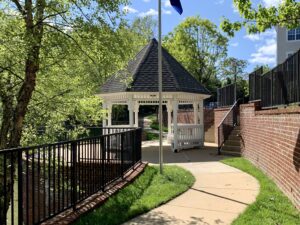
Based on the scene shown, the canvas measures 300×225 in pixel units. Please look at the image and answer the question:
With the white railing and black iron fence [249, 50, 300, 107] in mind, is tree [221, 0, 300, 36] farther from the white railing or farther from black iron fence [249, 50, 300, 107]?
the white railing

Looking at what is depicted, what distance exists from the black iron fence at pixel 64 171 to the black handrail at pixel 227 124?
7563mm

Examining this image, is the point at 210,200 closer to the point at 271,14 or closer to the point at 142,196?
the point at 142,196

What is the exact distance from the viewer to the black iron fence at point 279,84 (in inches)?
343

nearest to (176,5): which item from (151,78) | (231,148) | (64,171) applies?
(64,171)

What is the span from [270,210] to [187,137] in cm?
1226

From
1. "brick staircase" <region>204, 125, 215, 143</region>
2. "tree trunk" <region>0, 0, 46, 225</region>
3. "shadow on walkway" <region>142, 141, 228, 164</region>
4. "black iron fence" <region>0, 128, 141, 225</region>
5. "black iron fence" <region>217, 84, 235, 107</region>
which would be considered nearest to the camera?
"black iron fence" <region>0, 128, 141, 225</region>

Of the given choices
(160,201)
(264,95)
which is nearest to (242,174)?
(264,95)

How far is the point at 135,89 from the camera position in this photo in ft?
58.0

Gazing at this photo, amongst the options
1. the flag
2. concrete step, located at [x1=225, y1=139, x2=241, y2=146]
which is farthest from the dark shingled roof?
the flag

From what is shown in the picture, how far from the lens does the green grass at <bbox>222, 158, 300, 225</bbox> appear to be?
253 inches

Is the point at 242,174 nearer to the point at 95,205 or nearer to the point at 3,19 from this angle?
the point at 95,205

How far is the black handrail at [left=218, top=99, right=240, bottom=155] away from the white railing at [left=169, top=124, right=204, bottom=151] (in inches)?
56.7

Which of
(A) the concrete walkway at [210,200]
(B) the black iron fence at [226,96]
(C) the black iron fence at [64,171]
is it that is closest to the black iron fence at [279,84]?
(A) the concrete walkway at [210,200]

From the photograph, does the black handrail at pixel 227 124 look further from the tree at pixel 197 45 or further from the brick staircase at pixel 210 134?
the tree at pixel 197 45
